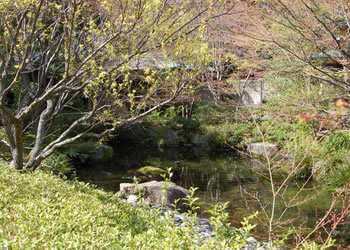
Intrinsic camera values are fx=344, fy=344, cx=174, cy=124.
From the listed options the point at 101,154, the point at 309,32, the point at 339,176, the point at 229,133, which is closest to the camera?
the point at 309,32

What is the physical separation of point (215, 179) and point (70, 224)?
7141 mm

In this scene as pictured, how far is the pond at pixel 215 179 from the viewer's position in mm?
6711

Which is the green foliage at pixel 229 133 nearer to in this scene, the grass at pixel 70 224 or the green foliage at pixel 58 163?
the green foliage at pixel 58 163

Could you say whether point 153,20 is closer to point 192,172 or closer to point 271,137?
point 192,172

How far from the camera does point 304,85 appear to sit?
1202cm

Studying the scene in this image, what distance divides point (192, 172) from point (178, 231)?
7992 millimetres

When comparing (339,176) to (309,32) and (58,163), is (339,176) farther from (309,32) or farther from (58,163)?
(58,163)

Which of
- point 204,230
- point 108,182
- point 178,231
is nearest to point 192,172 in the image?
point 108,182

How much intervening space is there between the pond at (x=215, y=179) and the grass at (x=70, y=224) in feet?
5.25

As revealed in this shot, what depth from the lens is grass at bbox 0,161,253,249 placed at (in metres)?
2.71

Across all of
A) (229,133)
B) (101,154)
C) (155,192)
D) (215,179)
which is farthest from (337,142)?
(101,154)

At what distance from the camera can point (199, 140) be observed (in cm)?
1662

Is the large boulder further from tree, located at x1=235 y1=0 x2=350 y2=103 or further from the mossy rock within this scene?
the mossy rock

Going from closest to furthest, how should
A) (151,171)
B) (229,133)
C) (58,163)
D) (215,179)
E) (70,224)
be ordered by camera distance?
(70,224)
(58,163)
(215,179)
(151,171)
(229,133)
